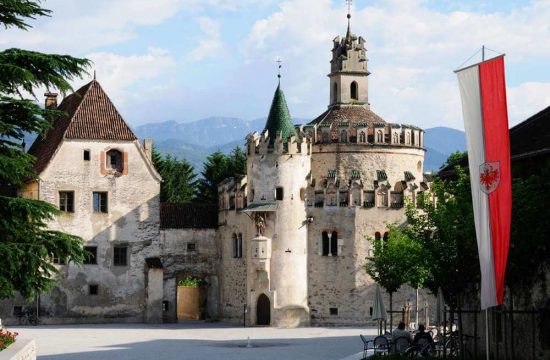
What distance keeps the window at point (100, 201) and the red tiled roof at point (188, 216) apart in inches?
145

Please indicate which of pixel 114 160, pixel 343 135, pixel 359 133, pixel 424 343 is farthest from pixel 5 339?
pixel 359 133

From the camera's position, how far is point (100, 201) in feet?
223

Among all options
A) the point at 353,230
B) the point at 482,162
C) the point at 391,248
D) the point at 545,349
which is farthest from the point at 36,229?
the point at 353,230

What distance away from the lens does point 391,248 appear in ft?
165

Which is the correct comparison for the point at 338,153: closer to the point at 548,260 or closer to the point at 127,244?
the point at 127,244

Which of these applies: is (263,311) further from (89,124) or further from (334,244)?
(89,124)

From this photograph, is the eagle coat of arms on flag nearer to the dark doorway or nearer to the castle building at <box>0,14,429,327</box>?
the castle building at <box>0,14,429,327</box>

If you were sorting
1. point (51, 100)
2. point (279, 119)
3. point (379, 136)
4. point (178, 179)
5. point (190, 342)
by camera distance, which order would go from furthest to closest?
point (178, 179)
point (51, 100)
point (379, 136)
point (279, 119)
point (190, 342)

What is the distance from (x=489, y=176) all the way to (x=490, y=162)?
35cm

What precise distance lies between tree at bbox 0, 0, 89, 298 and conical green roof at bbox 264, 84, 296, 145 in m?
33.9

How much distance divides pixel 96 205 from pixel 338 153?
1485cm

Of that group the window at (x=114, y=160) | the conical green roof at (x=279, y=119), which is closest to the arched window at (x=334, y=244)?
the conical green roof at (x=279, y=119)

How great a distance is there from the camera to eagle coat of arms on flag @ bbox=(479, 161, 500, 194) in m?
26.6

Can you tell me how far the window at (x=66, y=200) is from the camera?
221 ft
